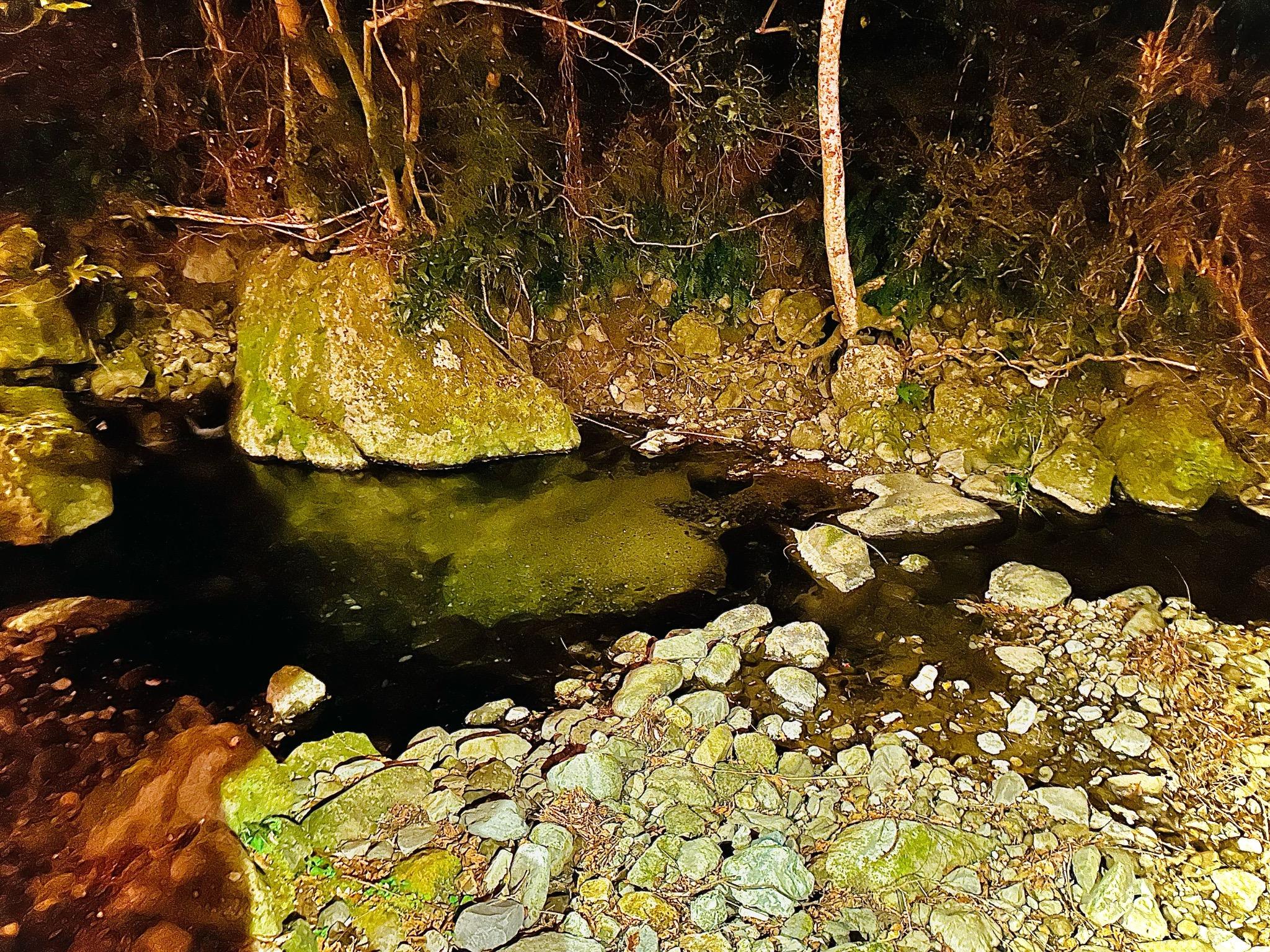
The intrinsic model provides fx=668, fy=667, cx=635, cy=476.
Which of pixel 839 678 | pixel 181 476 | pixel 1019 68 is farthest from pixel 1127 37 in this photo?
pixel 181 476

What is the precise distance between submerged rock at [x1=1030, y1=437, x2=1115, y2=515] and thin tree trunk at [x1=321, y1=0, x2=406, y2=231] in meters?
6.67

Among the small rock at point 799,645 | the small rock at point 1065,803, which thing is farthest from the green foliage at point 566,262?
the small rock at point 1065,803

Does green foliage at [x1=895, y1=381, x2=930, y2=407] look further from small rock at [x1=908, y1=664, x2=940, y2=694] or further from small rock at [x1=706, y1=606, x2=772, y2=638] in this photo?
small rock at [x1=908, y1=664, x2=940, y2=694]

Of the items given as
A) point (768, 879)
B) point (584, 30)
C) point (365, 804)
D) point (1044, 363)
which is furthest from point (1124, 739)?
point (584, 30)

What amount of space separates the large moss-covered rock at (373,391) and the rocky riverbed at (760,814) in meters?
3.29

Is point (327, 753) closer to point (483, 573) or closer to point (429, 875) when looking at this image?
point (429, 875)

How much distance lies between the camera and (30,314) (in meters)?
6.93

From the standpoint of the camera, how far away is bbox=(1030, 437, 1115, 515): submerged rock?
5492mm

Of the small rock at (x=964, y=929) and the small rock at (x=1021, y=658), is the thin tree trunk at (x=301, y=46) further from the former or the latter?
the small rock at (x=964, y=929)

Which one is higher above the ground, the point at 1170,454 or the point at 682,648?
the point at 1170,454

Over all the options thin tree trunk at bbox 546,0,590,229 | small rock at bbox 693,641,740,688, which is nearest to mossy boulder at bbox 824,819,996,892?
small rock at bbox 693,641,740,688

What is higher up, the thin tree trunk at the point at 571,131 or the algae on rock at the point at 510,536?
the thin tree trunk at the point at 571,131

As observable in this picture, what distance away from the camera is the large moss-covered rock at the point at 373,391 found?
6742 millimetres

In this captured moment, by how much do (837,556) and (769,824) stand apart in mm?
2335
